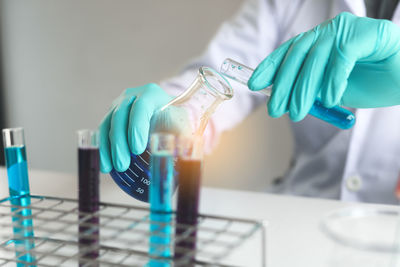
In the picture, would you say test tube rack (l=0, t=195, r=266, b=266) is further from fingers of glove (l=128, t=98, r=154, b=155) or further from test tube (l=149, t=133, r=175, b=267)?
fingers of glove (l=128, t=98, r=154, b=155)

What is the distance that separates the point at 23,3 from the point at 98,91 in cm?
81

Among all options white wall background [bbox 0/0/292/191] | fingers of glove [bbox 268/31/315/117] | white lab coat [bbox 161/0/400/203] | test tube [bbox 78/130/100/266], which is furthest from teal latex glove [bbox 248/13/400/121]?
white wall background [bbox 0/0/292/191]

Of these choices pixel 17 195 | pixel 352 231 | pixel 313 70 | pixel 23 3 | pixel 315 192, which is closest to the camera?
pixel 352 231

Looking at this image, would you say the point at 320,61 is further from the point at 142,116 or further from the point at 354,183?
the point at 354,183

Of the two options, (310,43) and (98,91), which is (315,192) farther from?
(98,91)

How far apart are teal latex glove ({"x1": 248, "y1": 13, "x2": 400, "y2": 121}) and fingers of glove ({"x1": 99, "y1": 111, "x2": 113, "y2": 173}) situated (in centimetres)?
31

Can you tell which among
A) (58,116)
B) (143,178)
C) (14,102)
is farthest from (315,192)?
(14,102)

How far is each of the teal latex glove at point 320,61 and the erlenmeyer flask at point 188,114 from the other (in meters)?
0.12

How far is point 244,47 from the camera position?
5.59 feet

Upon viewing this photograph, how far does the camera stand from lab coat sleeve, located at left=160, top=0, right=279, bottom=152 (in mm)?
1670

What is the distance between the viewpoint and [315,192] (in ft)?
5.52

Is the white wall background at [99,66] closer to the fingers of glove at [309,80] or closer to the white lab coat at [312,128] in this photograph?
the white lab coat at [312,128]

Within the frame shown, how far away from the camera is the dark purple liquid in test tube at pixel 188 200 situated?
18.9 inches

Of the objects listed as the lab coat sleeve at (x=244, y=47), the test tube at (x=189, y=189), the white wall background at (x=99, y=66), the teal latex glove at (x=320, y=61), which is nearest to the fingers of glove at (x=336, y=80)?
the teal latex glove at (x=320, y=61)
